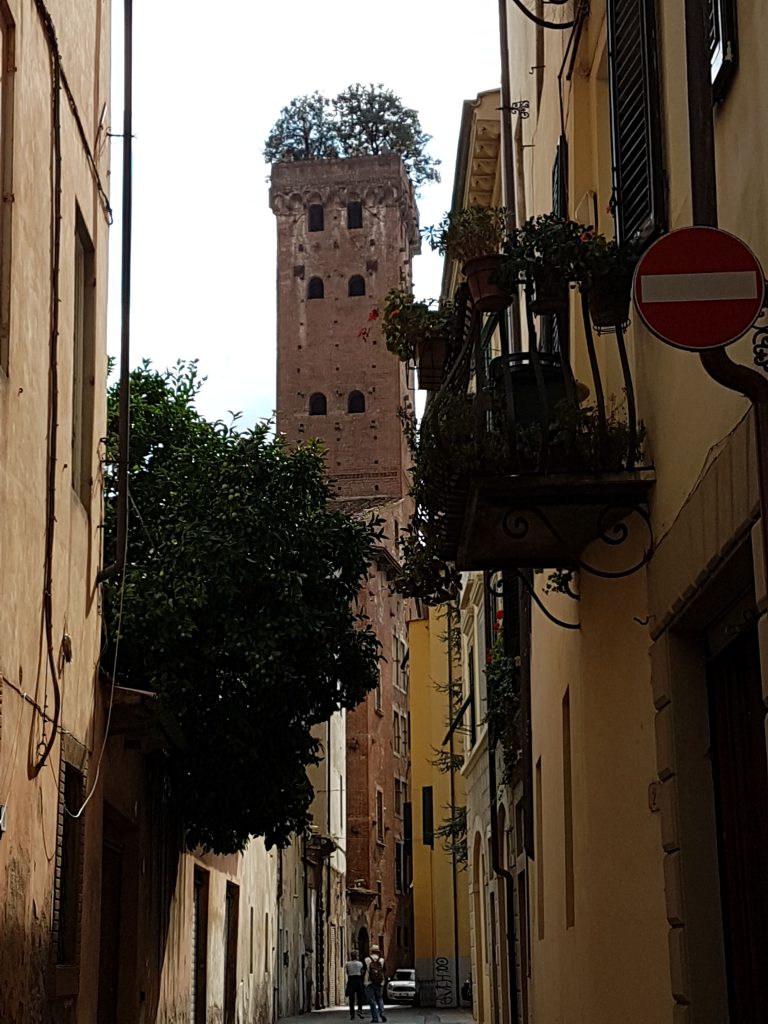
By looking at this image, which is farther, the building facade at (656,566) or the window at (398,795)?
the window at (398,795)

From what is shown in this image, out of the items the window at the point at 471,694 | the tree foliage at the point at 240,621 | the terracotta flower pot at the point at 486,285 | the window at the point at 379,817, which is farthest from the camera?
the window at the point at 379,817

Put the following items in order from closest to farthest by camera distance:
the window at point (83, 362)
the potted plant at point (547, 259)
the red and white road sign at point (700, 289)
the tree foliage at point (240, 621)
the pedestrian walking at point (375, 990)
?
the red and white road sign at point (700, 289) < the potted plant at point (547, 259) < the window at point (83, 362) < the tree foliage at point (240, 621) < the pedestrian walking at point (375, 990)

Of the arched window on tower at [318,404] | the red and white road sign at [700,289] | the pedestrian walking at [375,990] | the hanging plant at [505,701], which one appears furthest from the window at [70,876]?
the arched window on tower at [318,404]

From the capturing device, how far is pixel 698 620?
6191 mm

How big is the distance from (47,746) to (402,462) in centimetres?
6330

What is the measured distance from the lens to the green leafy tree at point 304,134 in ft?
260

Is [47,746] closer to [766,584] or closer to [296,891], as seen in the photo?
[766,584]

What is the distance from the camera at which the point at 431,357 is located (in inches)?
349

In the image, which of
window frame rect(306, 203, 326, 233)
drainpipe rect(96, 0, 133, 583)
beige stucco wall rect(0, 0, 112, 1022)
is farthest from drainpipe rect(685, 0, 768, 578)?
window frame rect(306, 203, 326, 233)

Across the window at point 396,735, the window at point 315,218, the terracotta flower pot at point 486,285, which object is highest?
the window at point 315,218

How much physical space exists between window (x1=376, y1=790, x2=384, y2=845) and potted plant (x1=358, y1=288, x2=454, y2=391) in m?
53.0

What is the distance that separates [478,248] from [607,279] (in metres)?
1.61

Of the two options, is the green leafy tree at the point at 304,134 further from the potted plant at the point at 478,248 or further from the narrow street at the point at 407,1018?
the potted plant at the point at 478,248

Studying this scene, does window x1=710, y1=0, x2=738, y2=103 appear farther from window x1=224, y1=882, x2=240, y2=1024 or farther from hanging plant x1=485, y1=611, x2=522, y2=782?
window x1=224, y1=882, x2=240, y2=1024
